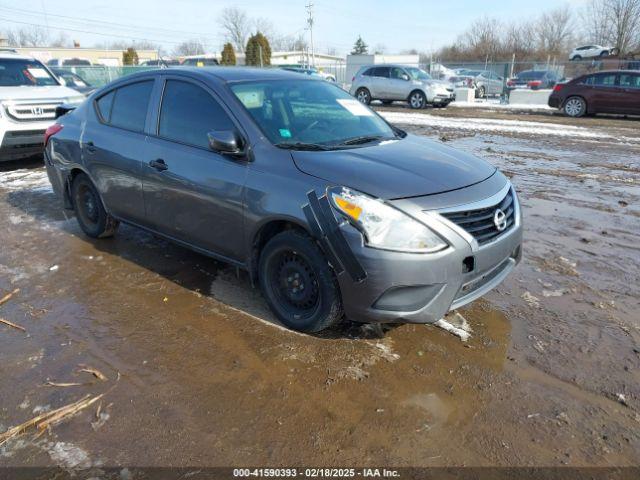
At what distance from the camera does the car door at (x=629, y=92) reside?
15.2 metres

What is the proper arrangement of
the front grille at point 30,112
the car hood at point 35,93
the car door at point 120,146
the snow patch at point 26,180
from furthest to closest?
the car hood at point 35,93
the front grille at point 30,112
the snow patch at point 26,180
the car door at point 120,146

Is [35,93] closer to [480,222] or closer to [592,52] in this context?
[480,222]

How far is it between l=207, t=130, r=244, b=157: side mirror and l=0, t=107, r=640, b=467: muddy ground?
3.91 ft

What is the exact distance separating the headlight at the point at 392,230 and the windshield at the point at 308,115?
0.91m

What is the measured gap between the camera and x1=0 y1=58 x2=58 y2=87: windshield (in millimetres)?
9180

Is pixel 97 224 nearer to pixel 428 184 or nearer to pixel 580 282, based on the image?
pixel 428 184

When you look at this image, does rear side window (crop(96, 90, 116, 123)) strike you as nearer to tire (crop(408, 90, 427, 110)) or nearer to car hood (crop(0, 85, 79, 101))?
car hood (crop(0, 85, 79, 101))

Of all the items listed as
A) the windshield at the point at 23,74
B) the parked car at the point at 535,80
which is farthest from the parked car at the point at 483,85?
the windshield at the point at 23,74

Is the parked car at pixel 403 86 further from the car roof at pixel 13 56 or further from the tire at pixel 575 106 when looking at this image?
the car roof at pixel 13 56

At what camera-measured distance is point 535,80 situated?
26.6 meters

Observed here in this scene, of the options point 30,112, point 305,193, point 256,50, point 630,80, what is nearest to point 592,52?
point 256,50

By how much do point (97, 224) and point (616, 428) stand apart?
4803mm

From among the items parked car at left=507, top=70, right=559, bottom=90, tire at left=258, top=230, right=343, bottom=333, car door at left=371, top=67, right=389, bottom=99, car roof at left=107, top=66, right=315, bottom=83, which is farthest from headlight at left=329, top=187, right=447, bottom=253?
parked car at left=507, top=70, right=559, bottom=90

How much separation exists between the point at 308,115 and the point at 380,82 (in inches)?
689
